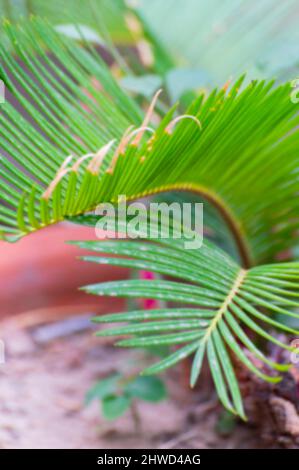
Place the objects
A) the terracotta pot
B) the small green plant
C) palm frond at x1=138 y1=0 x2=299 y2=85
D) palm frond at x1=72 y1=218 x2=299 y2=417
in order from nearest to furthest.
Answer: palm frond at x1=72 y1=218 x2=299 y2=417, the small green plant, palm frond at x1=138 y1=0 x2=299 y2=85, the terracotta pot

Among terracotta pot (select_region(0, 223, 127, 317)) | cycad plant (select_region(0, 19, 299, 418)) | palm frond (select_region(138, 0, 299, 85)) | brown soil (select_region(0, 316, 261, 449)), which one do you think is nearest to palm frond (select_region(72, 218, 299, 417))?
cycad plant (select_region(0, 19, 299, 418))

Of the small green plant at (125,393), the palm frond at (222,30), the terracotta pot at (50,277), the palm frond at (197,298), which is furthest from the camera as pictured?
the terracotta pot at (50,277)

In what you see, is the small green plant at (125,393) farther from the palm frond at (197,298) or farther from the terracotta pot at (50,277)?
the terracotta pot at (50,277)

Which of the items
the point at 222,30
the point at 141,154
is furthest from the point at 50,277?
the point at 141,154

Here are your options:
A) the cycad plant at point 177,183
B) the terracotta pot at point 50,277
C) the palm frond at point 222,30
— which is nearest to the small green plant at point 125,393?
the cycad plant at point 177,183

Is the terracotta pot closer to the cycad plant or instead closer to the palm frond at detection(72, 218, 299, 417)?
the cycad plant

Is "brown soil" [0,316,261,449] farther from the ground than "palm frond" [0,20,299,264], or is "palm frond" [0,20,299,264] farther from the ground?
"palm frond" [0,20,299,264]
